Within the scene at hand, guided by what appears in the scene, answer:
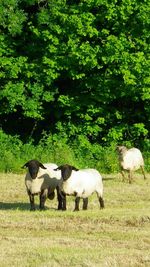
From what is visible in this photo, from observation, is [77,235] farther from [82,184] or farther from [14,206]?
[14,206]

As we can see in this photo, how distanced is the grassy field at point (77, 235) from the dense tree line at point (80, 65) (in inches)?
513

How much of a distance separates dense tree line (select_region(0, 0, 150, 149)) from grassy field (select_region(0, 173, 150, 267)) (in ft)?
42.8

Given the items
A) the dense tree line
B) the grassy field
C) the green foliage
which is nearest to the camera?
the grassy field

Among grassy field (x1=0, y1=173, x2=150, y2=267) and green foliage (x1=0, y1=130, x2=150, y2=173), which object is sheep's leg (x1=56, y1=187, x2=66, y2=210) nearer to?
grassy field (x1=0, y1=173, x2=150, y2=267)

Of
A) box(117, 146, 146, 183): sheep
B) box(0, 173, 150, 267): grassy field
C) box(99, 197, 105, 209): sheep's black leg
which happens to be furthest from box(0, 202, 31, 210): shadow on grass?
box(117, 146, 146, 183): sheep

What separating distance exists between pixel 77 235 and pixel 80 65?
2020cm

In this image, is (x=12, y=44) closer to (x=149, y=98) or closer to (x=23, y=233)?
(x=149, y=98)

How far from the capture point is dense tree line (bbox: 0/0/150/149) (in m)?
33.4

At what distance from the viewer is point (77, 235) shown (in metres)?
14.4

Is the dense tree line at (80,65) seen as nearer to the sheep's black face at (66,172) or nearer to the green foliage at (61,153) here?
the green foliage at (61,153)

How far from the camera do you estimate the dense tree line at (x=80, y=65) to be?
109 ft

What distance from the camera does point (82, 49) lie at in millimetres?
33156

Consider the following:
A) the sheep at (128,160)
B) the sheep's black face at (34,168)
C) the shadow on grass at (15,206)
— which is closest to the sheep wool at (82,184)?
the sheep's black face at (34,168)

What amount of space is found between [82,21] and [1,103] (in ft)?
17.1
